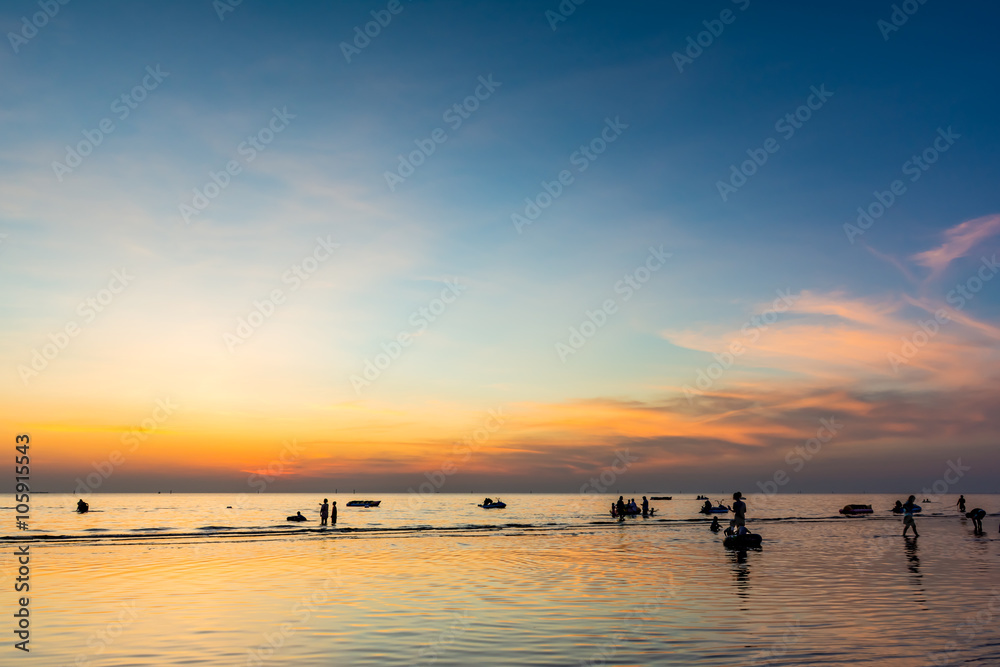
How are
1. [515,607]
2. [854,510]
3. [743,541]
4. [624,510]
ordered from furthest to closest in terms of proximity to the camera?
1. [854,510]
2. [624,510]
3. [743,541]
4. [515,607]

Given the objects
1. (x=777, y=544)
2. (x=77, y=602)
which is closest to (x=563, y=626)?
(x=77, y=602)

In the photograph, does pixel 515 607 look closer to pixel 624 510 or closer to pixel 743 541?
pixel 743 541

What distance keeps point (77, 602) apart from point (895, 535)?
185ft

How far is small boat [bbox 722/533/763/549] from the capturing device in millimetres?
41344

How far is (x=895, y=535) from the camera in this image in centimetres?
5547

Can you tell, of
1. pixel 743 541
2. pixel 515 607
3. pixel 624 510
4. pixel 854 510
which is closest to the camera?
pixel 515 607

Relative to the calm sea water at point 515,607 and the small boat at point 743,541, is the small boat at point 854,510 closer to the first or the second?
the calm sea water at point 515,607

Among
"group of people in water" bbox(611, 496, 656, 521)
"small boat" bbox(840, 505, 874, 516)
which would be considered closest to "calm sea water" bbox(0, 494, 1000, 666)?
"group of people in water" bbox(611, 496, 656, 521)

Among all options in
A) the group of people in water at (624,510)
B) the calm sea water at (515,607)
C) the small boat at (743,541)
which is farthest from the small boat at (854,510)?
the small boat at (743,541)

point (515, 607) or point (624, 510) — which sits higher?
point (515, 607)

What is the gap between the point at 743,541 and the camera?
4134 centimetres

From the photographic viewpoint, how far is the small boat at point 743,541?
41344 mm

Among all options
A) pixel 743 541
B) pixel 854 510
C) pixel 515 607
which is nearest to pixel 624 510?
pixel 854 510

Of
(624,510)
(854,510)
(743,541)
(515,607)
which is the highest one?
(515,607)
